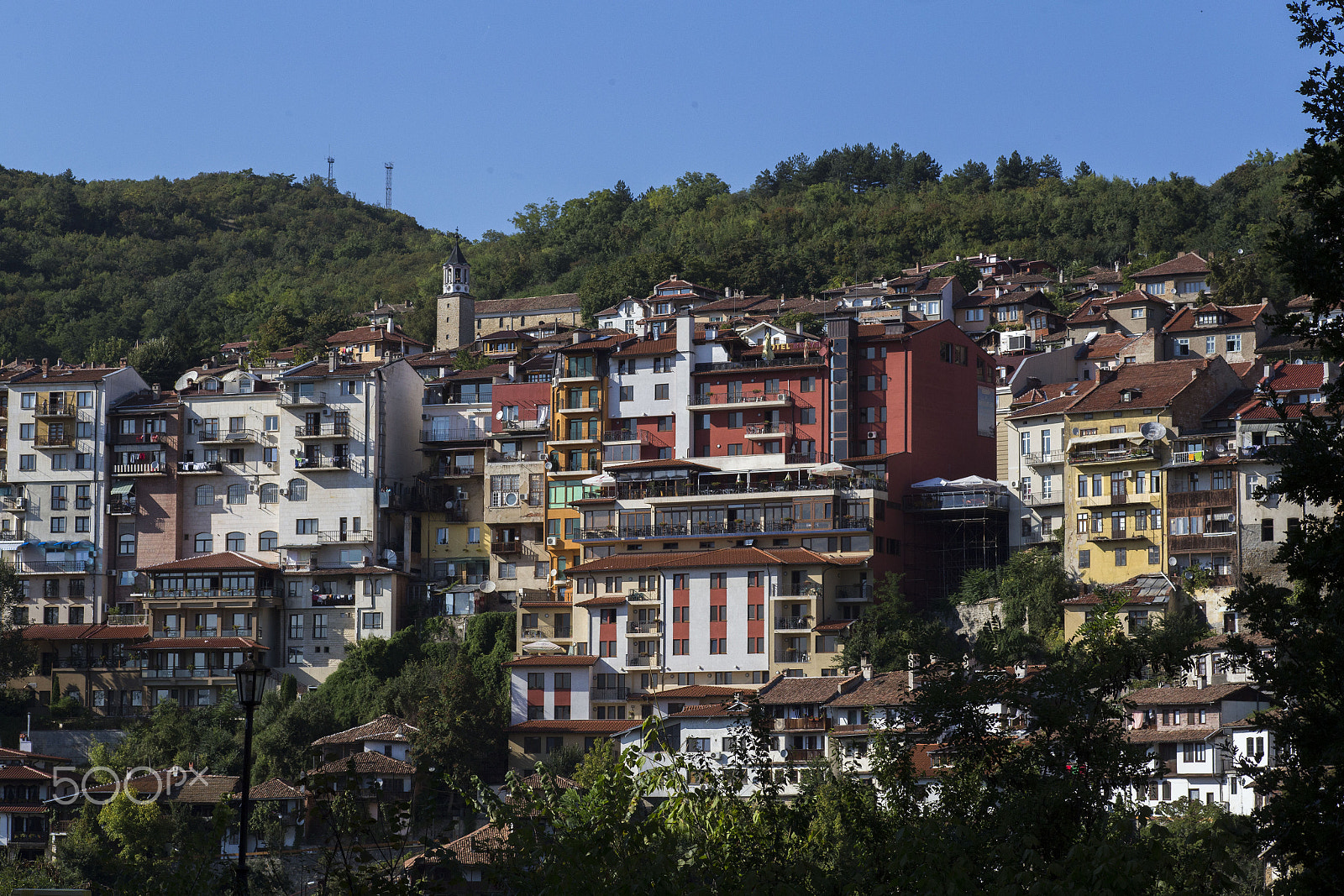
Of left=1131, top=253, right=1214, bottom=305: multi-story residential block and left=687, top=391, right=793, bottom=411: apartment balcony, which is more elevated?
left=1131, top=253, right=1214, bottom=305: multi-story residential block

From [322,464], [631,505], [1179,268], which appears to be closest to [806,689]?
[631,505]

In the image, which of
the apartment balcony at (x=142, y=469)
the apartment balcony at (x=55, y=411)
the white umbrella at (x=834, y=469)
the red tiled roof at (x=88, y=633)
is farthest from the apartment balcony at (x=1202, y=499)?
the apartment balcony at (x=55, y=411)

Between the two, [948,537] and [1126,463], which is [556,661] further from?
[1126,463]

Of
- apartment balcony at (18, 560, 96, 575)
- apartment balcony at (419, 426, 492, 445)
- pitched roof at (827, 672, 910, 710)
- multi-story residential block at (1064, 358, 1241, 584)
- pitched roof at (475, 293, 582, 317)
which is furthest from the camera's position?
pitched roof at (475, 293, 582, 317)

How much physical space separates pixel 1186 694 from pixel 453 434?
45.3 meters

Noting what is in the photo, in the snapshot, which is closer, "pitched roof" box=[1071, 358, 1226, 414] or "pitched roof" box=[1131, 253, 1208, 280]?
Answer: "pitched roof" box=[1071, 358, 1226, 414]

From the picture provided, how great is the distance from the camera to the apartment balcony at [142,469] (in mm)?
94750

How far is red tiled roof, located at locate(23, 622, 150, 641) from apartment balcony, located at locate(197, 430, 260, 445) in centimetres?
1060

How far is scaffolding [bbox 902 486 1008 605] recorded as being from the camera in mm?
83188

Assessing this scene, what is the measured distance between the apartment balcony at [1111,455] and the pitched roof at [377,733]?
31.8 metres

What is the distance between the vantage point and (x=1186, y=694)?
64312 mm

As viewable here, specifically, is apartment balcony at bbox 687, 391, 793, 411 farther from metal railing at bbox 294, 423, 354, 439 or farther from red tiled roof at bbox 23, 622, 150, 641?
red tiled roof at bbox 23, 622, 150, 641

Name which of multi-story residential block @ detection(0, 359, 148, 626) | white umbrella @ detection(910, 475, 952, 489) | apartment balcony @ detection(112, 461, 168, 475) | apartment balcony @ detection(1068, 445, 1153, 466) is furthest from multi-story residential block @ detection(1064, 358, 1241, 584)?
multi-story residential block @ detection(0, 359, 148, 626)

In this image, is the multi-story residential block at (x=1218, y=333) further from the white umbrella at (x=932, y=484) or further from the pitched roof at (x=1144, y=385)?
the white umbrella at (x=932, y=484)
